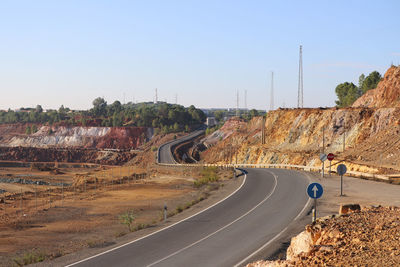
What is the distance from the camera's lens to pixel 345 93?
119m

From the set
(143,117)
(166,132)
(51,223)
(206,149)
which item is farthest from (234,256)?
(143,117)

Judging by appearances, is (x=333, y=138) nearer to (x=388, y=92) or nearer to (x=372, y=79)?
(x=388, y=92)

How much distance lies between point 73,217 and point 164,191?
14651mm

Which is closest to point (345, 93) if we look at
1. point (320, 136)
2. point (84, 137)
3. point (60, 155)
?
point (320, 136)

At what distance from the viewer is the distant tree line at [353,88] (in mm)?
107312

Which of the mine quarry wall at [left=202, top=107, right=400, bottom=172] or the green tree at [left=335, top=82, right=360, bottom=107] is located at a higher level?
the green tree at [left=335, top=82, right=360, bottom=107]

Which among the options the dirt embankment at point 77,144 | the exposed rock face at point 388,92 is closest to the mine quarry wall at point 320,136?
the exposed rock face at point 388,92

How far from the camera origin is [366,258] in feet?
31.5

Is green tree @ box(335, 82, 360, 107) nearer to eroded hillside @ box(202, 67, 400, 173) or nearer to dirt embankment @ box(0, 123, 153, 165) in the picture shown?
eroded hillside @ box(202, 67, 400, 173)

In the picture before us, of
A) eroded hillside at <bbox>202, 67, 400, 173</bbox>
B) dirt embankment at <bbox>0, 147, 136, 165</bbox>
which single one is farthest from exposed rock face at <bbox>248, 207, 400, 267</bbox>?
dirt embankment at <bbox>0, 147, 136, 165</bbox>

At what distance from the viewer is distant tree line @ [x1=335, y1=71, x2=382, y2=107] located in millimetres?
107312

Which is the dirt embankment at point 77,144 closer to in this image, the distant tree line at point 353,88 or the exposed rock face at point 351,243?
the distant tree line at point 353,88

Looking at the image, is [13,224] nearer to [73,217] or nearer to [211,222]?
[73,217]

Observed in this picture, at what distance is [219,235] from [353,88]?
10266 cm
